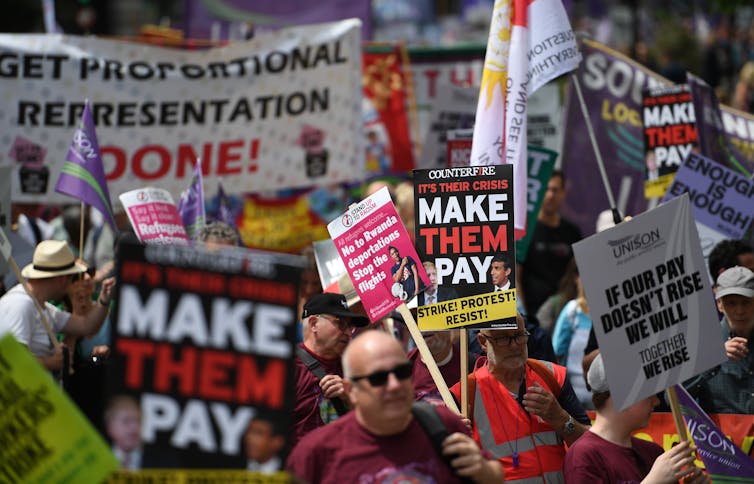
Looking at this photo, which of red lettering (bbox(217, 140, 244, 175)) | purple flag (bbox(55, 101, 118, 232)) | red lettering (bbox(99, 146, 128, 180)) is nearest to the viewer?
purple flag (bbox(55, 101, 118, 232))

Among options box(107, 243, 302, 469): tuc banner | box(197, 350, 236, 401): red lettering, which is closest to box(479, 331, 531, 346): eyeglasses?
box(107, 243, 302, 469): tuc banner

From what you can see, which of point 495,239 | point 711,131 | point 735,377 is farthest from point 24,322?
point 711,131

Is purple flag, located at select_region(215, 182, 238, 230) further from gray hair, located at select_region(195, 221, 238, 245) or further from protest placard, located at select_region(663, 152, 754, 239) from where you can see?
protest placard, located at select_region(663, 152, 754, 239)

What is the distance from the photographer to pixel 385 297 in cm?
640

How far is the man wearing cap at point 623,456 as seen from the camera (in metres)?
5.45

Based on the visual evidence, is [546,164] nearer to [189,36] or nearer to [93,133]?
[93,133]

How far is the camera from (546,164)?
9.94 metres

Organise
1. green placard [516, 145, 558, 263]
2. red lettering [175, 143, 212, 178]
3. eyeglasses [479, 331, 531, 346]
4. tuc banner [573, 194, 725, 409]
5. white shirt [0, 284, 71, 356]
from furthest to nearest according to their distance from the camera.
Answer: red lettering [175, 143, 212, 178], green placard [516, 145, 558, 263], white shirt [0, 284, 71, 356], eyeglasses [479, 331, 531, 346], tuc banner [573, 194, 725, 409]

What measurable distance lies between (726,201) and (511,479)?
364cm

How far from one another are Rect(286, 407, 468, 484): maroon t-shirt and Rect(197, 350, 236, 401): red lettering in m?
0.39

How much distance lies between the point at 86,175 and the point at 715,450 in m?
4.67

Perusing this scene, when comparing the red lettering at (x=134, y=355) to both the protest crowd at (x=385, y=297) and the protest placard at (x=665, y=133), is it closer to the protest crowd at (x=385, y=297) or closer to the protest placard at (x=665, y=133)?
the protest crowd at (x=385, y=297)

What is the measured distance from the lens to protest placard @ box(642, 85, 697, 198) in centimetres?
991

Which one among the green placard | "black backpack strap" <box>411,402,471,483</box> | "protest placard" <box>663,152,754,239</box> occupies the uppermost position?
the green placard
